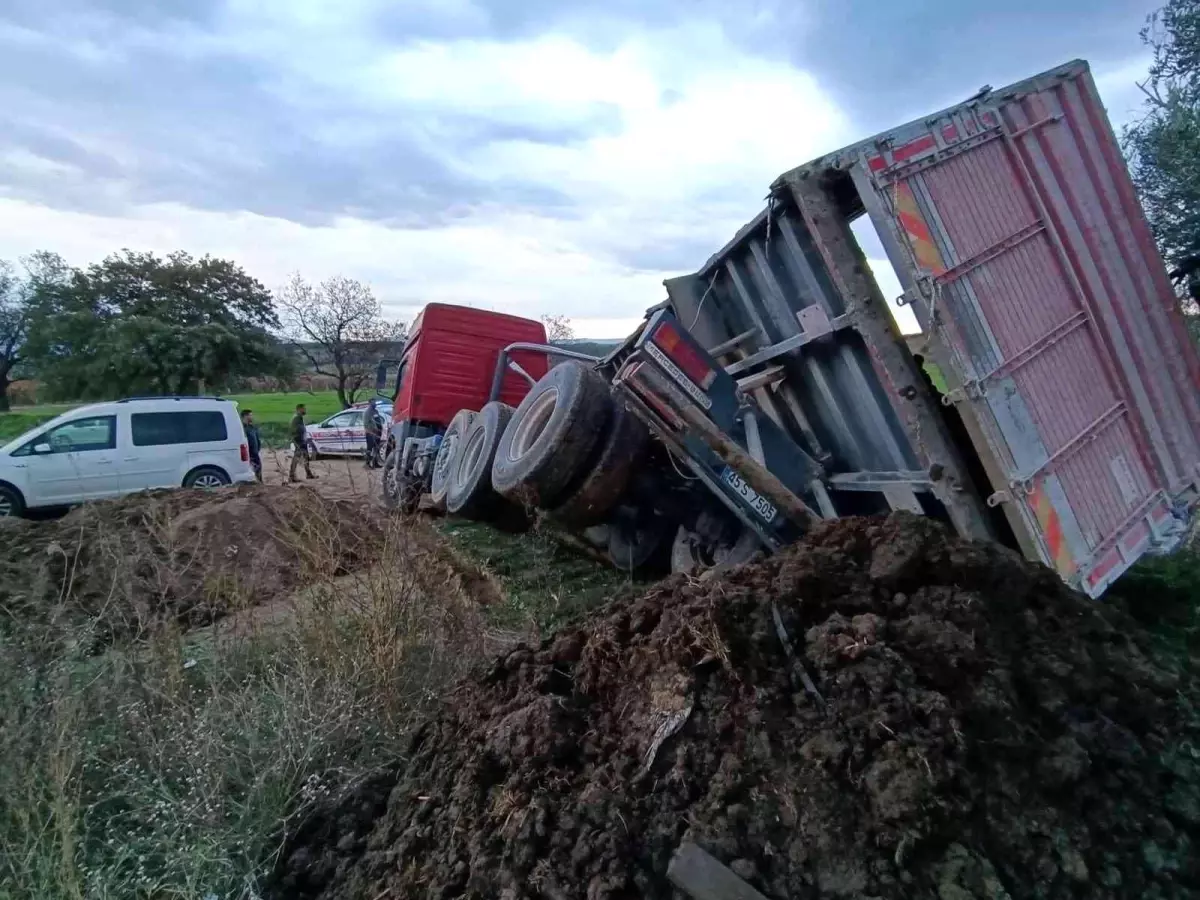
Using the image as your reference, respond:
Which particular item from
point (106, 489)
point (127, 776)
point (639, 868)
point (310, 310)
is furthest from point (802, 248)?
point (310, 310)

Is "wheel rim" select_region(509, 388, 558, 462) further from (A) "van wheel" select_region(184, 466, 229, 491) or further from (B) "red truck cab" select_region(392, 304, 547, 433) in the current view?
(A) "van wheel" select_region(184, 466, 229, 491)

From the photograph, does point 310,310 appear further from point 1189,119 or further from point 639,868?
point 639,868

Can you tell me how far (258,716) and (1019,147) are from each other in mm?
4381

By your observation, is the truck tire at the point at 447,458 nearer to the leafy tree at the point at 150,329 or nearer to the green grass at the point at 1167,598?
the green grass at the point at 1167,598

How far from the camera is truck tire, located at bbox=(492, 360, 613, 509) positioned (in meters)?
5.15

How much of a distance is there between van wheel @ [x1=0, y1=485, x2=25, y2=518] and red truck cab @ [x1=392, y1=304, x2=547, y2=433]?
5.28 meters

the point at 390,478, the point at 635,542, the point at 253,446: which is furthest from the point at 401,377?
the point at 635,542

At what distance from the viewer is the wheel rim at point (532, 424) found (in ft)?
18.4

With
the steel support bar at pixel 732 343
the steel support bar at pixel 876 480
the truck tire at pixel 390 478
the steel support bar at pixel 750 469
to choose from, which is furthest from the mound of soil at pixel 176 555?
the steel support bar at pixel 876 480

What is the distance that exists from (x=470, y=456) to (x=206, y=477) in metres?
6.94

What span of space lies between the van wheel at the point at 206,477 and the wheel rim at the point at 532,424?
26.3ft

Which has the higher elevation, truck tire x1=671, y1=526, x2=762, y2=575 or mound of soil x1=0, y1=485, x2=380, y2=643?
mound of soil x1=0, y1=485, x2=380, y2=643

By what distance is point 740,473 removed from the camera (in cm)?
442

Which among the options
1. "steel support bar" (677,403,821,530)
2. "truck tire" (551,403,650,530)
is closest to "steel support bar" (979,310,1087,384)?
"steel support bar" (677,403,821,530)
